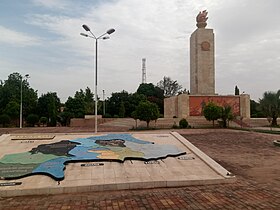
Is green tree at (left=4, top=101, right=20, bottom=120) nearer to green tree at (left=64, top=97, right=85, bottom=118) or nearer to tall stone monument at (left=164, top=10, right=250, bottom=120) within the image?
green tree at (left=64, top=97, right=85, bottom=118)

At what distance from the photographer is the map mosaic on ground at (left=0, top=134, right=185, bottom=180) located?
7.01m

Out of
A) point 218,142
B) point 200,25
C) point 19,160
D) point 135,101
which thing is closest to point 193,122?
point 200,25

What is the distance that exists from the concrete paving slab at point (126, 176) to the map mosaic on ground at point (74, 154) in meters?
0.18

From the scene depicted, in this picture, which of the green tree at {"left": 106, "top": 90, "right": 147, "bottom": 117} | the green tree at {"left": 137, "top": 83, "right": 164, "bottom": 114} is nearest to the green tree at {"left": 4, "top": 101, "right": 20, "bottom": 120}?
the green tree at {"left": 106, "top": 90, "right": 147, "bottom": 117}

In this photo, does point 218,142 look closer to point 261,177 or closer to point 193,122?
point 261,177

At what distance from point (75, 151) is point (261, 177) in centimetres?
541

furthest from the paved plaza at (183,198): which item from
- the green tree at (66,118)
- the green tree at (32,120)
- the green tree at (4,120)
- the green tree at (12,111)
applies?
the green tree at (66,118)

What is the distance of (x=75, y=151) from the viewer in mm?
8594

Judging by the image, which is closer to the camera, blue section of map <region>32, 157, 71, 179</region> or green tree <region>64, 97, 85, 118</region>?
blue section of map <region>32, 157, 71, 179</region>

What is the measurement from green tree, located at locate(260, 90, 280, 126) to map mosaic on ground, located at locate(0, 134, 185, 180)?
68.6 feet

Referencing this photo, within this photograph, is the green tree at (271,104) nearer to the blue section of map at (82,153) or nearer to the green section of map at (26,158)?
the blue section of map at (82,153)

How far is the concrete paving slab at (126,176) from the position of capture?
619 cm

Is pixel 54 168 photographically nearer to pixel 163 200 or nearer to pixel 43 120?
pixel 163 200

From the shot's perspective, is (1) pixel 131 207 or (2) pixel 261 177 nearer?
(1) pixel 131 207
